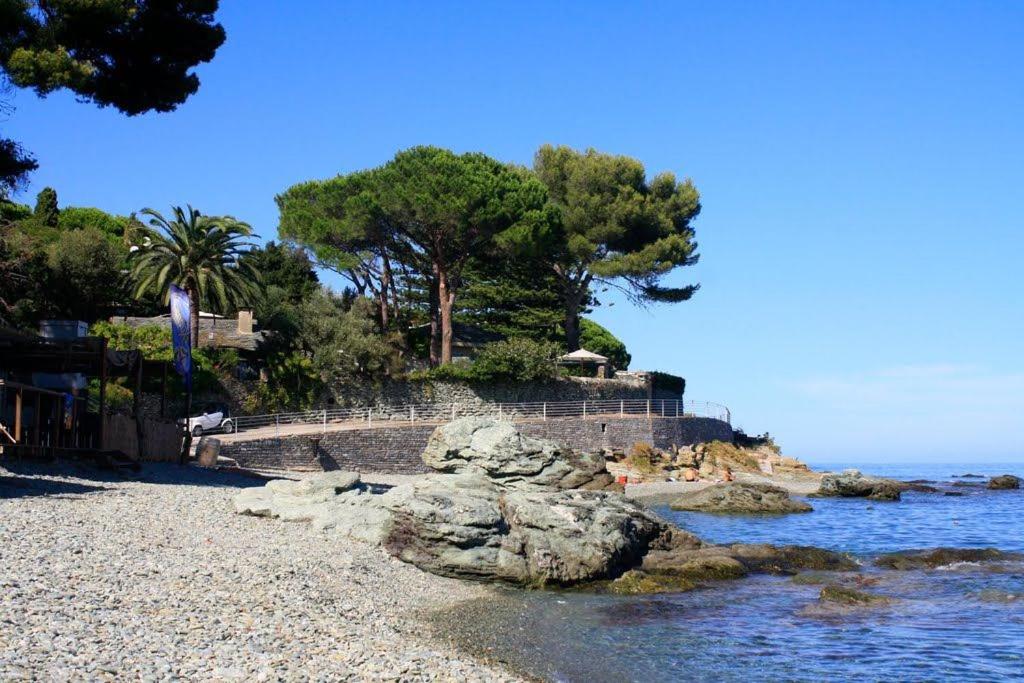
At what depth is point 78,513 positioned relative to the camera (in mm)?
16062

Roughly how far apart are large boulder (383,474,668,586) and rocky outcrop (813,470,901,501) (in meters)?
28.1

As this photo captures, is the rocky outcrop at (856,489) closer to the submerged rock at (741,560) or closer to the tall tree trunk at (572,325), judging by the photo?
the tall tree trunk at (572,325)

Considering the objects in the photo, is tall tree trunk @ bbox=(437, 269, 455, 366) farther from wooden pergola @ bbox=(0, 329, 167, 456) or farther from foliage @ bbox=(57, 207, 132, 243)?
wooden pergola @ bbox=(0, 329, 167, 456)

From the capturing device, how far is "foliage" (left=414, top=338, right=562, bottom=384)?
4756 centimetres

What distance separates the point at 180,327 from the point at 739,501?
20423 mm

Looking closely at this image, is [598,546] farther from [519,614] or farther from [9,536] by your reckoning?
[9,536]

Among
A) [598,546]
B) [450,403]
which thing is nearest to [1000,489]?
[450,403]

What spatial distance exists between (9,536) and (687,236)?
48164 mm

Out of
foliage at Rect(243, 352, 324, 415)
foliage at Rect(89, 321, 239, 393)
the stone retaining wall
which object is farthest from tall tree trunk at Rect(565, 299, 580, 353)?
foliage at Rect(89, 321, 239, 393)

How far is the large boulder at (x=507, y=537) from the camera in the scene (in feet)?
58.3

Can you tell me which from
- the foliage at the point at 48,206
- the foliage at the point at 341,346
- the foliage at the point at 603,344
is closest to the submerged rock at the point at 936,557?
the foliage at the point at 341,346

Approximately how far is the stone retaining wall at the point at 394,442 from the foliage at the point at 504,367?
3416 millimetres

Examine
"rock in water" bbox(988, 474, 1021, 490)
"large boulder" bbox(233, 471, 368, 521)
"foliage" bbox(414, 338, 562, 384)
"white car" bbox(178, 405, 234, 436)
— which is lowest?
"rock in water" bbox(988, 474, 1021, 490)

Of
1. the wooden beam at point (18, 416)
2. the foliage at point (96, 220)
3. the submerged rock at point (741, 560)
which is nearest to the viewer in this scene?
the submerged rock at point (741, 560)
